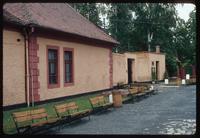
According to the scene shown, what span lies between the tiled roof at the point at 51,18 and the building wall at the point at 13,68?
82cm

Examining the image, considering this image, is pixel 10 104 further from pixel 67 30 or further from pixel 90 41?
pixel 90 41

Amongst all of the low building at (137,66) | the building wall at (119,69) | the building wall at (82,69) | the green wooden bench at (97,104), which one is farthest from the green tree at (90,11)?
the green wooden bench at (97,104)

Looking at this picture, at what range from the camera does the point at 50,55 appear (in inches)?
778

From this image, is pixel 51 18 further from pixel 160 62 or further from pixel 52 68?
pixel 160 62

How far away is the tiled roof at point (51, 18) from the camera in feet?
57.6

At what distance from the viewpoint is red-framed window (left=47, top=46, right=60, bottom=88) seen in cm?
1949

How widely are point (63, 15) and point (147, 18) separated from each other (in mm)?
27977

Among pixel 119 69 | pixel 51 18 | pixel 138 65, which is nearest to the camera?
pixel 51 18

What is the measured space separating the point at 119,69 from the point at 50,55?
12.9 meters

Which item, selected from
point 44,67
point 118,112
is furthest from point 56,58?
point 118,112

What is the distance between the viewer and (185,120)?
520 inches

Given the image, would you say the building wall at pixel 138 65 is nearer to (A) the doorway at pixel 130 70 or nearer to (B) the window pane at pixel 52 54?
(A) the doorway at pixel 130 70

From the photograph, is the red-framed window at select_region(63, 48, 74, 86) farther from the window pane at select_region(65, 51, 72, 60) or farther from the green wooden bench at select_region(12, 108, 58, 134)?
the green wooden bench at select_region(12, 108, 58, 134)

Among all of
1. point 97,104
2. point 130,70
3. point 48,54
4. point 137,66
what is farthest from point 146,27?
point 97,104
